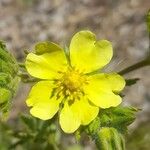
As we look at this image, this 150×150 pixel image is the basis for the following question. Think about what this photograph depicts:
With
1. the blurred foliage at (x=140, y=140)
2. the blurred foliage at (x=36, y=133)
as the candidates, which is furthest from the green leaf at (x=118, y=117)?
the blurred foliage at (x=140, y=140)

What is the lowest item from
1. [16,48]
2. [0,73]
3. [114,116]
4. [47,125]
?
[16,48]

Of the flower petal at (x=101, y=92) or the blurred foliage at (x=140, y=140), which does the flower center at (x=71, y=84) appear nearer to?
the flower petal at (x=101, y=92)

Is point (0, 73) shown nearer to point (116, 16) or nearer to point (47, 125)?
point (47, 125)

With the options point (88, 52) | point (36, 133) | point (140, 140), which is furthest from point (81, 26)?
point (88, 52)

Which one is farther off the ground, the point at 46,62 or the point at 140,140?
the point at 46,62

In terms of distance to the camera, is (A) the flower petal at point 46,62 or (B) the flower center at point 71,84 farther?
(B) the flower center at point 71,84

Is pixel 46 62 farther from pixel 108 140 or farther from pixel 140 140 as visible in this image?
pixel 140 140

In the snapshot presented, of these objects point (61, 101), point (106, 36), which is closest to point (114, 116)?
point (61, 101)

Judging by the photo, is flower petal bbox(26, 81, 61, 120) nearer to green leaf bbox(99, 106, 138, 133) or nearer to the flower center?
the flower center
